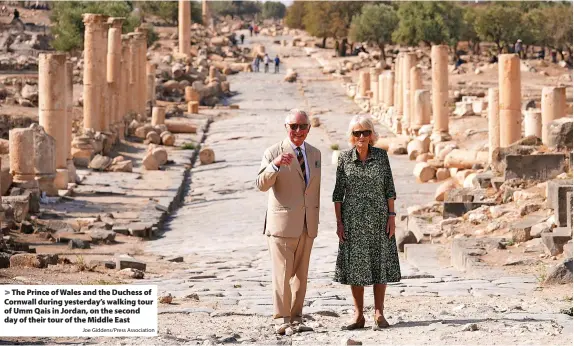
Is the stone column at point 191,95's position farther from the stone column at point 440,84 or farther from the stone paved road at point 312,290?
the stone paved road at point 312,290

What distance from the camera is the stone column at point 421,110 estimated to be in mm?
33719

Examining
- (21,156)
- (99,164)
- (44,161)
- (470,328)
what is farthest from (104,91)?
(470,328)

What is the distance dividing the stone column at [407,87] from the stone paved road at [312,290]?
7476 millimetres

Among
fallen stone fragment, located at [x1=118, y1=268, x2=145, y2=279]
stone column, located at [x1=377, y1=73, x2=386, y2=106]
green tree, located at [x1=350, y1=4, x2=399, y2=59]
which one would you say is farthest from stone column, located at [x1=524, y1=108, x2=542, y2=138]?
green tree, located at [x1=350, y1=4, x2=399, y2=59]

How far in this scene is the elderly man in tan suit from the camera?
9.52 metres

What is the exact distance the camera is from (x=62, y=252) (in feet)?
53.3

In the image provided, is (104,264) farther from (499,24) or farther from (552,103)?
(499,24)

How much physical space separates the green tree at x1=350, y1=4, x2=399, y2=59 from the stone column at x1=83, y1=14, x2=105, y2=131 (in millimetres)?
44603

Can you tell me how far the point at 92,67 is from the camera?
3077 cm

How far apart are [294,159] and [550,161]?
10.4 m

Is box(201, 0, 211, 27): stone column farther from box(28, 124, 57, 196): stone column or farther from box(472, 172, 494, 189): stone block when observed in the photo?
box(472, 172, 494, 189): stone block

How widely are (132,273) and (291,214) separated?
4.96 metres

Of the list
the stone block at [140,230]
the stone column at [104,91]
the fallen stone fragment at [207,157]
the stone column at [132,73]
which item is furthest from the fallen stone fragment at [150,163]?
the stone column at [132,73]

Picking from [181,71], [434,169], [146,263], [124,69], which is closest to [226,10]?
[181,71]
